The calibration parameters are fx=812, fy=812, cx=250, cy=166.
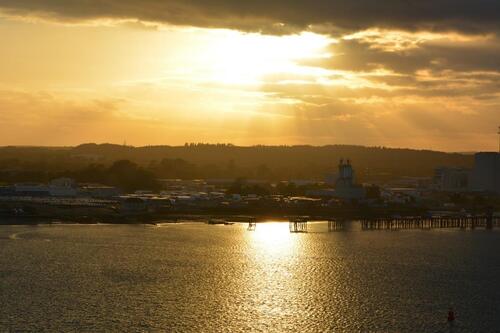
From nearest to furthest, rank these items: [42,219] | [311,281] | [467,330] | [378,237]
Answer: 1. [467,330]
2. [311,281]
3. [378,237]
4. [42,219]

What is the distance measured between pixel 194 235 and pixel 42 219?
18353mm

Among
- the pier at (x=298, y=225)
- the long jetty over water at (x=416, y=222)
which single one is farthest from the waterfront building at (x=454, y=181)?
the pier at (x=298, y=225)

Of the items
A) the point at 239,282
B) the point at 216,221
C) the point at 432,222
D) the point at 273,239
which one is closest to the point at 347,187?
the point at 432,222

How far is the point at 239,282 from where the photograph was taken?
45.2 m

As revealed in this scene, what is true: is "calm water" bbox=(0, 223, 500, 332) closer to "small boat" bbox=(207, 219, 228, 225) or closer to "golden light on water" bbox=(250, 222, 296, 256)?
"golden light on water" bbox=(250, 222, 296, 256)

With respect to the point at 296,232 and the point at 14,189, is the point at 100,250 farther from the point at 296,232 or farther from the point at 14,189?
the point at 14,189

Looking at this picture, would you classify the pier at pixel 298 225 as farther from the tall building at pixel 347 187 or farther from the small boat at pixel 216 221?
the tall building at pixel 347 187

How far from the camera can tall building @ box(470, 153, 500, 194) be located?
135 m

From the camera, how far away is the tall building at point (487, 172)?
442 ft

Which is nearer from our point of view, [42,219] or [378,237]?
[378,237]

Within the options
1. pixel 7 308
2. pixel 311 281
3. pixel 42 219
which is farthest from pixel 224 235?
pixel 7 308

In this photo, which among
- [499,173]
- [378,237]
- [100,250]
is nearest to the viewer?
[100,250]

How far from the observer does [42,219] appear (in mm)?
79625

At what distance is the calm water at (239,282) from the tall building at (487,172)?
67.3 metres
